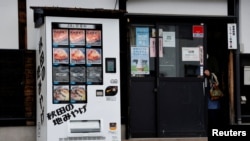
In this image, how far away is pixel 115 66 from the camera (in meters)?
10.6

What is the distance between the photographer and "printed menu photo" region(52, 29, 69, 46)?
1035cm

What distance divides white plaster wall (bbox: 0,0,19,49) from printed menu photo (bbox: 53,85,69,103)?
1.66 meters

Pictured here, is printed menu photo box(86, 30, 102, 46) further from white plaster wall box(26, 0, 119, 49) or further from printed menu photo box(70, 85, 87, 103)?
white plaster wall box(26, 0, 119, 49)

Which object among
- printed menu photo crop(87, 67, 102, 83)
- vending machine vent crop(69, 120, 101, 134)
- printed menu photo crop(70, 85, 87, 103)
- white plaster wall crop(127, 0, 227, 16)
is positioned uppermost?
white plaster wall crop(127, 0, 227, 16)

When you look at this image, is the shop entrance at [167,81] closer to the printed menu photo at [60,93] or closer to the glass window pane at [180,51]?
the glass window pane at [180,51]

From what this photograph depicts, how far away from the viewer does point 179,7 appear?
1233 centimetres

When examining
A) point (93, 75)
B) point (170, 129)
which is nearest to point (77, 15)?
point (93, 75)

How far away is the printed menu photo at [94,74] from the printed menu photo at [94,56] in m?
0.14

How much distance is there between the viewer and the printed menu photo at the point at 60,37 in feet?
34.0

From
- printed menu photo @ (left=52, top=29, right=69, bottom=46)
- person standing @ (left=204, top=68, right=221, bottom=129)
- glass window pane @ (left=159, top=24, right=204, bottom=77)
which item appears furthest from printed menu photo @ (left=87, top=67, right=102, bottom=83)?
person standing @ (left=204, top=68, right=221, bottom=129)

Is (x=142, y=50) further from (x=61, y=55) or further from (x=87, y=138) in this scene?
(x=87, y=138)

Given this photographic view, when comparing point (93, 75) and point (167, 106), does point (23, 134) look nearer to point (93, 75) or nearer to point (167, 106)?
point (93, 75)

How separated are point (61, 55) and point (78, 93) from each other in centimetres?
81

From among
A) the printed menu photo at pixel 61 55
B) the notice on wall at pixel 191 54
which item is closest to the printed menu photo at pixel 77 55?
the printed menu photo at pixel 61 55
